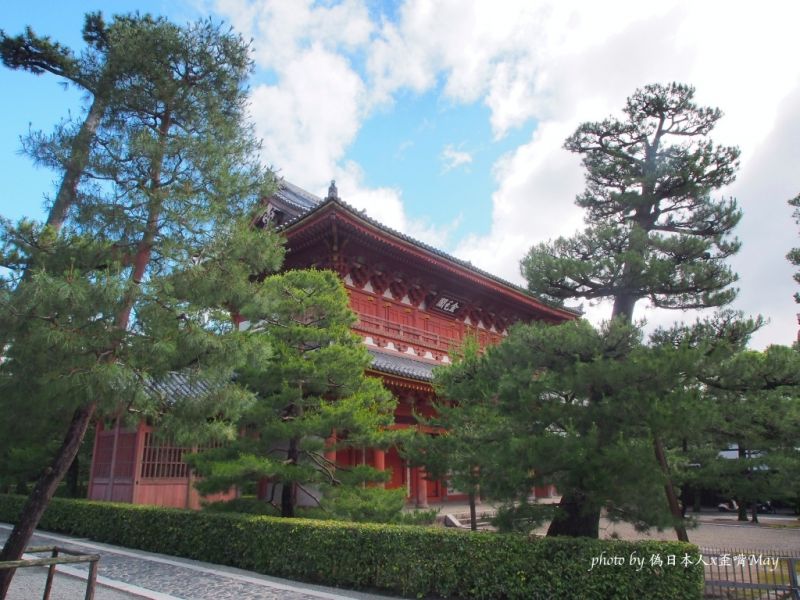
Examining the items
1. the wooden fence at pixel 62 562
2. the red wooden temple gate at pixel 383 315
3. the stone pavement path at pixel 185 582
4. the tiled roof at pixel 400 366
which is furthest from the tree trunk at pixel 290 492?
the wooden fence at pixel 62 562

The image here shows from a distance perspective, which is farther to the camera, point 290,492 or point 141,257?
point 290,492

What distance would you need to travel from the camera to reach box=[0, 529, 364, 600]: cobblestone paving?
7238mm

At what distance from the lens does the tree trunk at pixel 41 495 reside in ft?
19.0

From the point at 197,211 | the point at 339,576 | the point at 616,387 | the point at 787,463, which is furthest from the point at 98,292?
the point at 787,463

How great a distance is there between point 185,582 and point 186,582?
0.04ft

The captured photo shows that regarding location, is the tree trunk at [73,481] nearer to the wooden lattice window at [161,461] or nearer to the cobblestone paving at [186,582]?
the wooden lattice window at [161,461]

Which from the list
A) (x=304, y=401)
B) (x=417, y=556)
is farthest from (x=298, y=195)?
(x=417, y=556)

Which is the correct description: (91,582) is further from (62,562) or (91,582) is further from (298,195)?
(298,195)

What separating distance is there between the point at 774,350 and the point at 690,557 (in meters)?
2.66

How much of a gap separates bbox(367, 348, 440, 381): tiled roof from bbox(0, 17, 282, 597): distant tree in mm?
5561

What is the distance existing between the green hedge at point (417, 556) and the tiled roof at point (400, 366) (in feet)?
14.4

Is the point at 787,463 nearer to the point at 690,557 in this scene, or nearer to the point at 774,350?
the point at 774,350

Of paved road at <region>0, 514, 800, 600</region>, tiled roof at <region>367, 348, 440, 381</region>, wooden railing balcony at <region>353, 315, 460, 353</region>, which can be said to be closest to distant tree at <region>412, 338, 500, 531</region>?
paved road at <region>0, 514, 800, 600</region>

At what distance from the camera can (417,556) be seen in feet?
24.0
